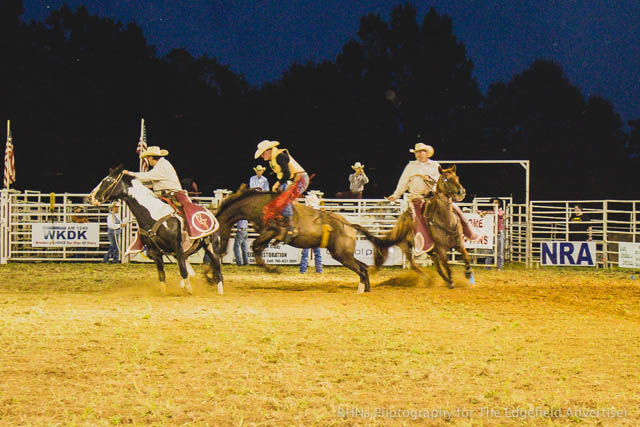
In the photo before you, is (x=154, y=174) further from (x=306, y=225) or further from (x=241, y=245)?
(x=241, y=245)

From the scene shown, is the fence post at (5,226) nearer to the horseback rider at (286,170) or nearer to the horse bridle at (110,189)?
the horse bridle at (110,189)

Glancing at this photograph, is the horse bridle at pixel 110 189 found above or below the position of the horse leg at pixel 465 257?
above

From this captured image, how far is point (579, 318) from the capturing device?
790 cm

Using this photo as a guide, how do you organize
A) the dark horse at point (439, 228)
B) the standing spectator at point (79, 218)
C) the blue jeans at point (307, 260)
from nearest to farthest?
1. the dark horse at point (439, 228)
2. the blue jeans at point (307, 260)
3. the standing spectator at point (79, 218)

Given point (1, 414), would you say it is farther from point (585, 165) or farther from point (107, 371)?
point (585, 165)

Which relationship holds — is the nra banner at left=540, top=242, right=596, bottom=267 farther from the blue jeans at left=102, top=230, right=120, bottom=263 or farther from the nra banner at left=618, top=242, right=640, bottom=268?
the blue jeans at left=102, top=230, right=120, bottom=263

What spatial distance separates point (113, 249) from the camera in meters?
→ 16.6

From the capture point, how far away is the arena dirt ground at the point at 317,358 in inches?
163

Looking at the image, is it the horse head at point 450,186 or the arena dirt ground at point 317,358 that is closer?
the arena dirt ground at point 317,358

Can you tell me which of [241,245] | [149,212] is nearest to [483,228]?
[241,245]

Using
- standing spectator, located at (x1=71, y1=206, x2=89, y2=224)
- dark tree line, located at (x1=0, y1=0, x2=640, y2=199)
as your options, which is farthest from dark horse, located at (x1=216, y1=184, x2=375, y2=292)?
dark tree line, located at (x1=0, y1=0, x2=640, y2=199)

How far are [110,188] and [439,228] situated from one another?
16.6ft

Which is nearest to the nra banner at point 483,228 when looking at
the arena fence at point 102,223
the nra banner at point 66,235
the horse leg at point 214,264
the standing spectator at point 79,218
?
the arena fence at point 102,223

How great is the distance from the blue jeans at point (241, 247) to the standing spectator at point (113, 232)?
277 centimetres
